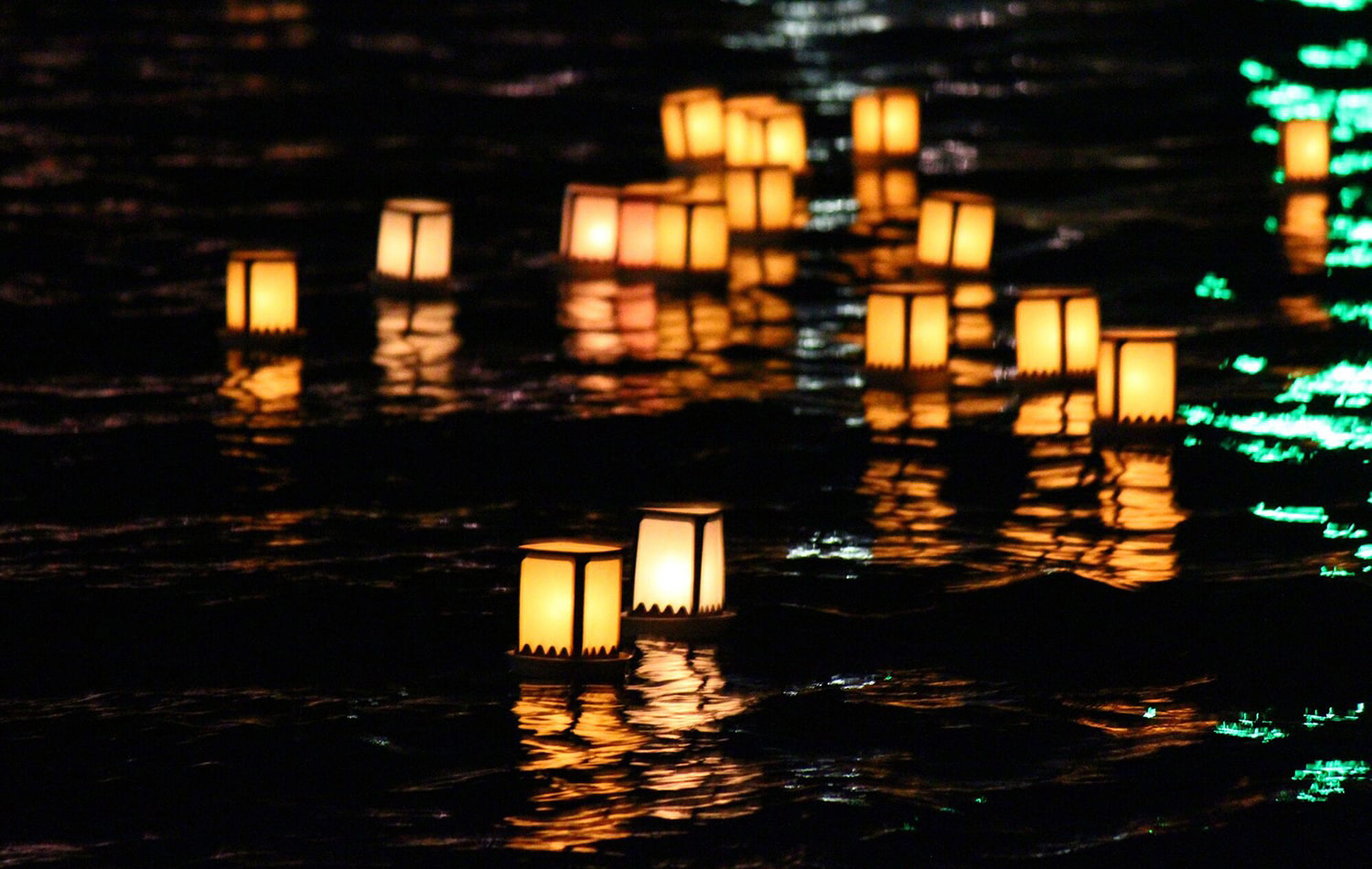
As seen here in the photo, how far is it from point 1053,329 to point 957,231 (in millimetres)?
3921

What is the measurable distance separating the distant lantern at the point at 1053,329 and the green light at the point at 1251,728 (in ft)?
21.7

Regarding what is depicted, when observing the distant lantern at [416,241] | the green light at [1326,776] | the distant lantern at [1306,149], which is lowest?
the green light at [1326,776]

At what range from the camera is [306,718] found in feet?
35.7

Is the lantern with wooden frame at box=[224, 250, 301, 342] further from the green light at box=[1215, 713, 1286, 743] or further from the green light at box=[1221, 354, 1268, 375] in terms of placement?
the green light at box=[1215, 713, 1286, 743]

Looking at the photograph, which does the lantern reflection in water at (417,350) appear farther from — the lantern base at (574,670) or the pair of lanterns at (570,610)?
the lantern base at (574,670)

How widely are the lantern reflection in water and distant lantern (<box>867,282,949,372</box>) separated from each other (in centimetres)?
284

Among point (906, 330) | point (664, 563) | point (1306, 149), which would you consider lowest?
point (664, 563)

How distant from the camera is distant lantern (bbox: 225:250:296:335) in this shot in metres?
18.8

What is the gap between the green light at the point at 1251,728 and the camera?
34.6 ft

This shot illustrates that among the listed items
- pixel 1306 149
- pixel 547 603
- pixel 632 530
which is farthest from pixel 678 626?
pixel 1306 149

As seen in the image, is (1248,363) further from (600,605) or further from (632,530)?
(600,605)

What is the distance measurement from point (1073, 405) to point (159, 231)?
10052 mm

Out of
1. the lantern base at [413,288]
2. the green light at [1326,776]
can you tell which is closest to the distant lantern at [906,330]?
the lantern base at [413,288]

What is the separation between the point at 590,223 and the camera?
21.5 m
